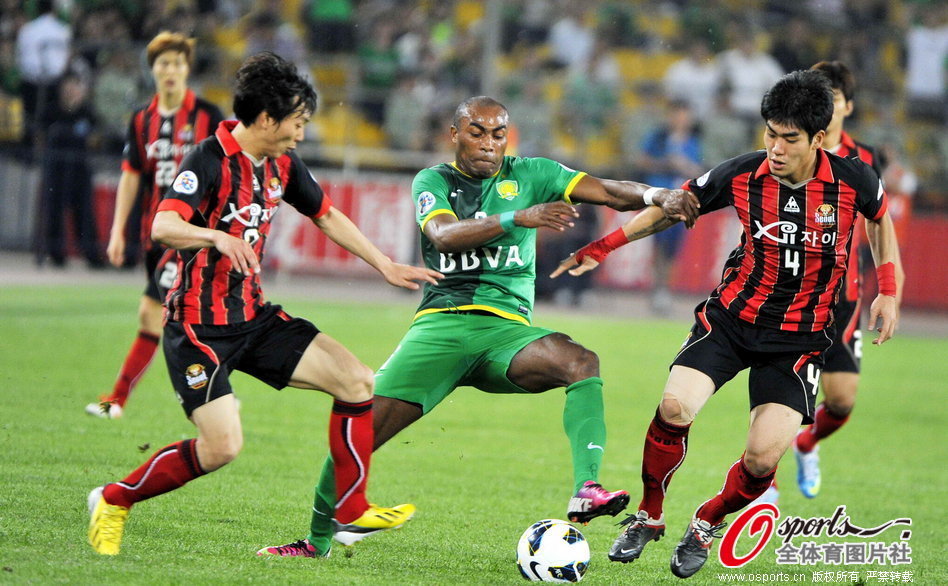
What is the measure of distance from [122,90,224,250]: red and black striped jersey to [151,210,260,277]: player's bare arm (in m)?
3.76

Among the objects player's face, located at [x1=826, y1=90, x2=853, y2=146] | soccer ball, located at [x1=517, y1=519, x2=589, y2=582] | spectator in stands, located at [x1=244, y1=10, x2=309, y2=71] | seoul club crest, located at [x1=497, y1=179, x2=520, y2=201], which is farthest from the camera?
spectator in stands, located at [x1=244, y1=10, x2=309, y2=71]

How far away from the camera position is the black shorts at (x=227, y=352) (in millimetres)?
5320

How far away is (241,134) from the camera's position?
5.49 metres

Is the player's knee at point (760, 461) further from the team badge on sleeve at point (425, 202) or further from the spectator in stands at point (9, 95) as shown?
the spectator in stands at point (9, 95)

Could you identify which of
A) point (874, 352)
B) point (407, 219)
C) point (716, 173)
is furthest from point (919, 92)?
point (716, 173)

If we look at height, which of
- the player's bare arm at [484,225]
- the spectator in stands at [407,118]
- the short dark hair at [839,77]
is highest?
the spectator in stands at [407,118]

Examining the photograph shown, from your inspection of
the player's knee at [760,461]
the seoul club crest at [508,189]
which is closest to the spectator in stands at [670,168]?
the seoul club crest at [508,189]

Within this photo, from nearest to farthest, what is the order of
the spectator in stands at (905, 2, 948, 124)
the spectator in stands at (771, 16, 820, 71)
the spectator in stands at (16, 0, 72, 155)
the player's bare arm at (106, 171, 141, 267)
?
the player's bare arm at (106, 171, 141, 267), the spectator in stands at (16, 0, 72, 155), the spectator in stands at (905, 2, 948, 124), the spectator in stands at (771, 16, 820, 71)

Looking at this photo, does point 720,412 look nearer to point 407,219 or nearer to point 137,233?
point 407,219

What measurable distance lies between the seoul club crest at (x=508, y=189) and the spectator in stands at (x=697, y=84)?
1350 centimetres

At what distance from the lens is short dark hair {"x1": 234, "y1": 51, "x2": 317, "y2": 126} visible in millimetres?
5363

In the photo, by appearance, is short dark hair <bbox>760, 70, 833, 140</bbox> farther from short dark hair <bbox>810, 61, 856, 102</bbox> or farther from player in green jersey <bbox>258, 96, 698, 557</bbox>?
short dark hair <bbox>810, 61, 856, 102</bbox>

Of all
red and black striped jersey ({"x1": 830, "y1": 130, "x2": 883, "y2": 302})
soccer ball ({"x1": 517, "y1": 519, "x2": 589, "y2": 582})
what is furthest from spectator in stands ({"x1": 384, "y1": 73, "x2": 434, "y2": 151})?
soccer ball ({"x1": 517, "y1": 519, "x2": 589, "y2": 582})

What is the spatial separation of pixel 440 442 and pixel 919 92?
14.9 meters
